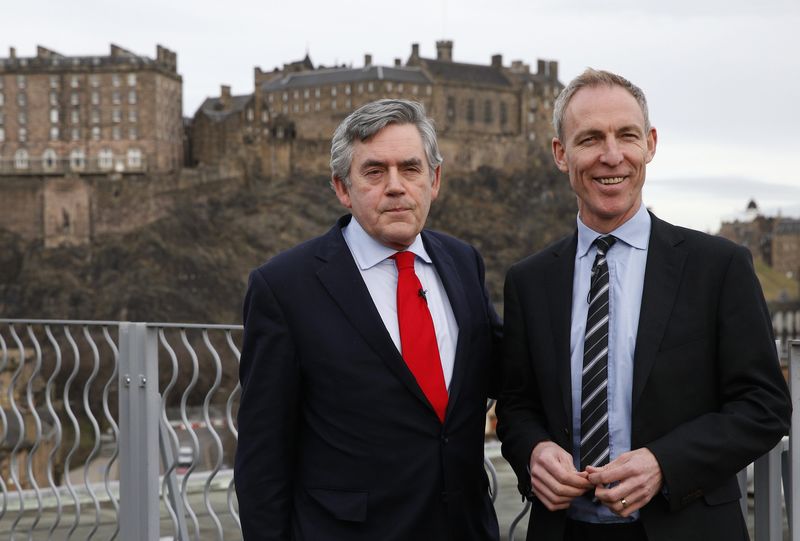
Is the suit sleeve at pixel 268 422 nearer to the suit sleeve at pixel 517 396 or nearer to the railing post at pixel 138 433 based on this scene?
the suit sleeve at pixel 517 396

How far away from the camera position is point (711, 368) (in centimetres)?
269

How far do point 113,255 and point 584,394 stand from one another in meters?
71.9

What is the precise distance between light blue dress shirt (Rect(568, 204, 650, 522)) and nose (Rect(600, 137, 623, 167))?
0.21 metres

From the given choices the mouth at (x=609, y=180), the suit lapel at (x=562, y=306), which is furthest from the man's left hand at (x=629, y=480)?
the mouth at (x=609, y=180)

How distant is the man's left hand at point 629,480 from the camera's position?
258 cm

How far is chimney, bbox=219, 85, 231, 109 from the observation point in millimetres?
78562

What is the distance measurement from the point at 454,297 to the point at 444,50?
84340mm

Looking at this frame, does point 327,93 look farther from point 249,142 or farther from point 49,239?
point 49,239

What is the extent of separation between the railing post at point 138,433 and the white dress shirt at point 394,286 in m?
1.81

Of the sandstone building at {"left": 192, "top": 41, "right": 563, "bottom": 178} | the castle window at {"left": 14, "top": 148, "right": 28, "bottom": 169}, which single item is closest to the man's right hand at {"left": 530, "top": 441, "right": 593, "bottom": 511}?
the sandstone building at {"left": 192, "top": 41, "right": 563, "bottom": 178}

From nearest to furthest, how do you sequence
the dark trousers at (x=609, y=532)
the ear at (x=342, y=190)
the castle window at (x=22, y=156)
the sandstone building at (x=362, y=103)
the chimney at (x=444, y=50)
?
the dark trousers at (x=609, y=532), the ear at (x=342, y=190), the castle window at (x=22, y=156), the sandstone building at (x=362, y=103), the chimney at (x=444, y=50)

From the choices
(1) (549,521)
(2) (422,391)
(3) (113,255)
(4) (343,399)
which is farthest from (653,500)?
(3) (113,255)

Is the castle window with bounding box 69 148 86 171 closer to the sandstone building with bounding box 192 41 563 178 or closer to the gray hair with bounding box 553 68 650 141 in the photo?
the sandstone building with bounding box 192 41 563 178

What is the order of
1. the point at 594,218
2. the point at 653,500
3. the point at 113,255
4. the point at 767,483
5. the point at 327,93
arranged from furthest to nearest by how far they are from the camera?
the point at 327,93 < the point at 113,255 < the point at 767,483 < the point at 594,218 < the point at 653,500
